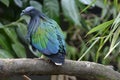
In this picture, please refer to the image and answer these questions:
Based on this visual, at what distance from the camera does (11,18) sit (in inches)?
88.0

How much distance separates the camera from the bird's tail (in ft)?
4.23

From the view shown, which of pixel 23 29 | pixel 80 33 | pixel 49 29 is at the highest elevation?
pixel 49 29

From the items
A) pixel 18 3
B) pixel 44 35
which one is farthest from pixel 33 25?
pixel 18 3

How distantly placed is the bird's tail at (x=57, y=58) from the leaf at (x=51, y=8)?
2.71 feet

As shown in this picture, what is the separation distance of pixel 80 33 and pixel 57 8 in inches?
24.8

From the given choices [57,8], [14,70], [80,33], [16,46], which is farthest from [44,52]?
[80,33]

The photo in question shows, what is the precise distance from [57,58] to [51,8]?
879 mm

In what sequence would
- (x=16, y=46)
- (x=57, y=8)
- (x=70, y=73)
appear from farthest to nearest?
(x=57, y=8) → (x=16, y=46) → (x=70, y=73)

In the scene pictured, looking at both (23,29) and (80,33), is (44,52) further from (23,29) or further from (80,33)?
(80,33)

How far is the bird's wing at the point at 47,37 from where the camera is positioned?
4.49 ft

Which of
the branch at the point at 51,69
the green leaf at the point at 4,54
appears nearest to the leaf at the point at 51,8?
the green leaf at the point at 4,54

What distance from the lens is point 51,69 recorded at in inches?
51.3

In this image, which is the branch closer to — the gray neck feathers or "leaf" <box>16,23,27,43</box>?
the gray neck feathers

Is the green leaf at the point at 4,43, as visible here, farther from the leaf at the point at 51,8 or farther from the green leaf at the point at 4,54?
the leaf at the point at 51,8
